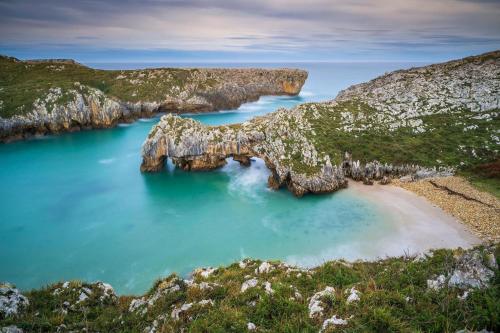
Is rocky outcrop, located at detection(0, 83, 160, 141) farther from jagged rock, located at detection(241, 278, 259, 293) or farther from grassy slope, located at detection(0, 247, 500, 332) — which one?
jagged rock, located at detection(241, 278, 259, 293)

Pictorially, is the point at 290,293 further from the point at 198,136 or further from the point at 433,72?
the point at 433,72

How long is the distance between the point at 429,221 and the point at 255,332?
2004 centimetres

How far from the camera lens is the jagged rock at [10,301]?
9.22 metres

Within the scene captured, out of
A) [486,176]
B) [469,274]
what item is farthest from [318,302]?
[486,176]

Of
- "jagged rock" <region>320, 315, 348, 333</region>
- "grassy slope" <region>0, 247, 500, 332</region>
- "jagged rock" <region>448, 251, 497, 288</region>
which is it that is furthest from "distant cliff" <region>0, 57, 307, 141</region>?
"jagged rock" <region>448, 251, 497, 288</region>

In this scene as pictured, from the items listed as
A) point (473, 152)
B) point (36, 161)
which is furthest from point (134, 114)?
point (473, 152)

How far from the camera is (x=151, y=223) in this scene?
25641mm

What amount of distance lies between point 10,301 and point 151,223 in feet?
52.8

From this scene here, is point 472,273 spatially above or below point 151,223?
above

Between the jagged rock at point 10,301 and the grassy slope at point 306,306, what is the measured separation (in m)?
0.33

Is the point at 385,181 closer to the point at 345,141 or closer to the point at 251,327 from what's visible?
the point at 345,141

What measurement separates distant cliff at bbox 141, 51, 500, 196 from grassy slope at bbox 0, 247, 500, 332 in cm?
1747

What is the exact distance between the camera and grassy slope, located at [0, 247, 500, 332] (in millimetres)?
7570

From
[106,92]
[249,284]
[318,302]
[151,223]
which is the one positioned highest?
[106,92]
